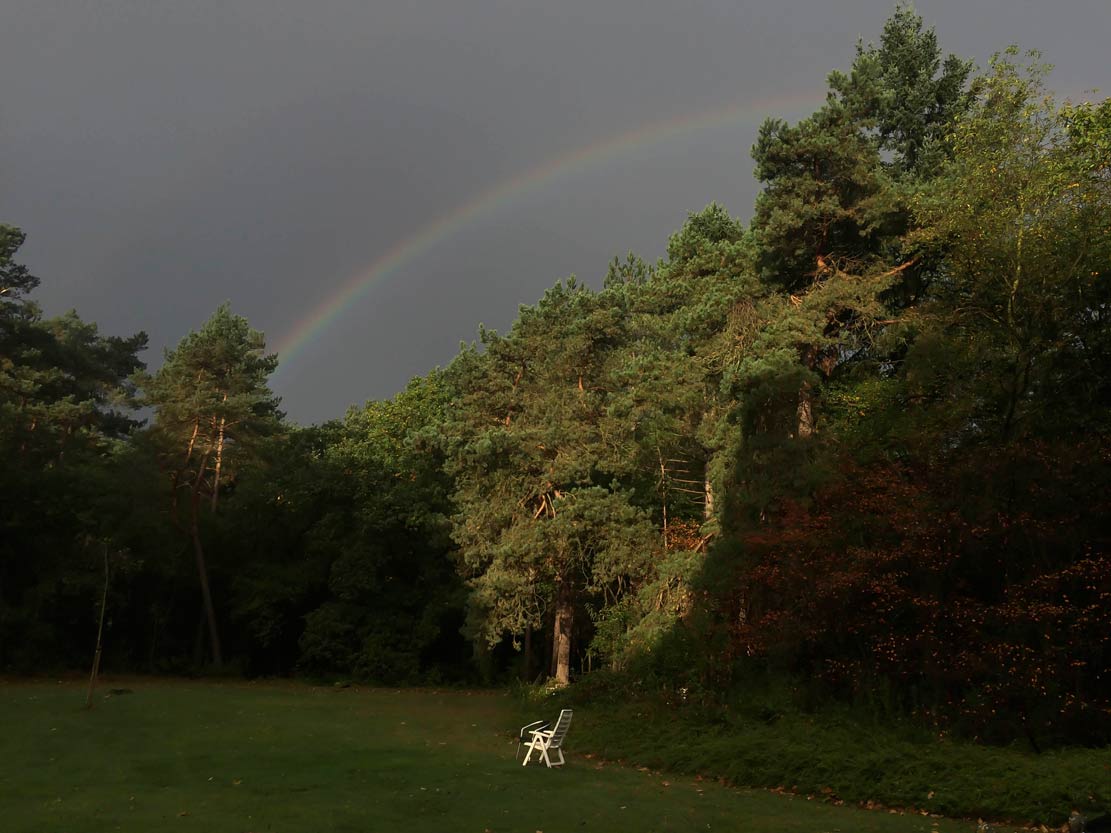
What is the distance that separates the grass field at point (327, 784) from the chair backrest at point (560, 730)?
1.38 feet

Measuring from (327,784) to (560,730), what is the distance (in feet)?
12.3

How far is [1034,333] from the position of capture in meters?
14.9

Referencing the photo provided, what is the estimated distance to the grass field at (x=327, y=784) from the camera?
28.7 feet

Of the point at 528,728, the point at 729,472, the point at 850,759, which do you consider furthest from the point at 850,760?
the point at 729,472

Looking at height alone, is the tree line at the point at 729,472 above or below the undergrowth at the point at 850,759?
above

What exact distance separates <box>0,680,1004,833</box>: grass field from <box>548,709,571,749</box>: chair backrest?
1.38 feet

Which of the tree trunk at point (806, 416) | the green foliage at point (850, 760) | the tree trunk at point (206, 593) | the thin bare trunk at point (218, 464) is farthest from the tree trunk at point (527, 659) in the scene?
the thin bare trunk at point (218, 464)

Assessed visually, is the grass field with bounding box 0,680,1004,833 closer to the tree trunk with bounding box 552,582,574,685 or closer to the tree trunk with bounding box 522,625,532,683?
the tree trunk with bounding box 552,582,574,685

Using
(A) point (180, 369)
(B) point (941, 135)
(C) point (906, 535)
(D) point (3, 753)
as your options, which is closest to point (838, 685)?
(C) point (906, 535)

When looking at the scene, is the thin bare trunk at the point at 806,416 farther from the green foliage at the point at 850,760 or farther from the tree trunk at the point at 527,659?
the tree trunk at the point at 527,659

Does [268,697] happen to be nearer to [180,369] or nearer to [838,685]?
[838,685]

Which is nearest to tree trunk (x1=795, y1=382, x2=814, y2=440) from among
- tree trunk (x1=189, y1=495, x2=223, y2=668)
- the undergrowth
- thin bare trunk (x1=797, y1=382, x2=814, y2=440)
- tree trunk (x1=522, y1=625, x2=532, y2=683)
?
thin bare trunk (x1=797, y1=382, x2=814, y2=440)

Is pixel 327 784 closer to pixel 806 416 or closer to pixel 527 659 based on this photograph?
pixel 806 416

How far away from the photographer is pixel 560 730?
1310 centimetres
